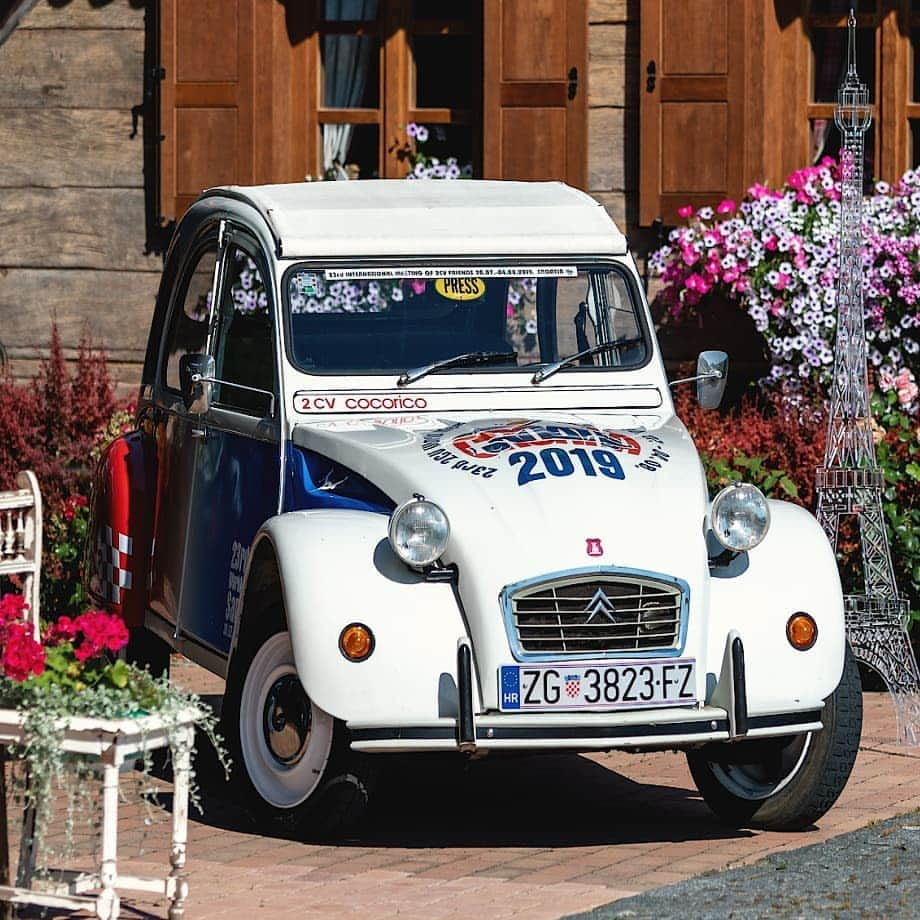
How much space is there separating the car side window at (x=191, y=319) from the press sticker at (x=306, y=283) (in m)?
0.72

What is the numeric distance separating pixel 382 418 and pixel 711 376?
3.73 ft

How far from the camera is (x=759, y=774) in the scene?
6.89 metres

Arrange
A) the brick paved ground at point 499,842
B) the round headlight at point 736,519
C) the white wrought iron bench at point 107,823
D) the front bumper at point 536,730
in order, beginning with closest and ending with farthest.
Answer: the white wrought iron bench at point 107,823, the brick paved ground at point 499,842, the front bumper at point 536,730, the round headlight at point 736,519

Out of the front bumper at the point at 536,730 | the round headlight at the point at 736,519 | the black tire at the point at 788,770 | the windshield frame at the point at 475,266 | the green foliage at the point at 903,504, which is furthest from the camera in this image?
the green foliage at the point at 903,504

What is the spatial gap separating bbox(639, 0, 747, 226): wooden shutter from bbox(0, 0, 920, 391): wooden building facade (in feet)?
0.04

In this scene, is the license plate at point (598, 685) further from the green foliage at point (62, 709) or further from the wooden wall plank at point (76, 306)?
the wooden wall plank at point (76, 306)

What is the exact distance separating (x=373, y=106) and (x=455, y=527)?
6935 mm

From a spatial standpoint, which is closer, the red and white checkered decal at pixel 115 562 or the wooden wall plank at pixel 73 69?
the red and white checkered decal at pixel 115 562

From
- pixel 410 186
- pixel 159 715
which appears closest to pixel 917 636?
pixel 410 186

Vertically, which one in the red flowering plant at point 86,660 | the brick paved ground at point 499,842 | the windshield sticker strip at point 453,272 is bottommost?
the brick paved ground at point 499,842

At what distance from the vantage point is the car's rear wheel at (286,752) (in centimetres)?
645

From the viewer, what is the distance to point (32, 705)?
523 cm

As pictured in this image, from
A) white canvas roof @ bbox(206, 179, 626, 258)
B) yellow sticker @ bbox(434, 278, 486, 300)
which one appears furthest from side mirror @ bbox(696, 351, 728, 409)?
yellow sticker @ bbox(434, 278, 486, 300)

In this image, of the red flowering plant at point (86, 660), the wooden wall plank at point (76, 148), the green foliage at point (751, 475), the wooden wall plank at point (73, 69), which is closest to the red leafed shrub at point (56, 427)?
the wooden wall plank at point (76, 148)
